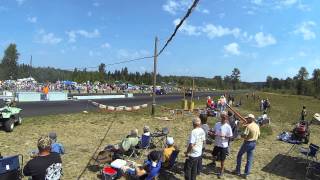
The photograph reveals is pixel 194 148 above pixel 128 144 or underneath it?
above

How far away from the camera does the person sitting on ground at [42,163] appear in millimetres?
5668

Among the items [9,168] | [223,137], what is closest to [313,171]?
[223,137]

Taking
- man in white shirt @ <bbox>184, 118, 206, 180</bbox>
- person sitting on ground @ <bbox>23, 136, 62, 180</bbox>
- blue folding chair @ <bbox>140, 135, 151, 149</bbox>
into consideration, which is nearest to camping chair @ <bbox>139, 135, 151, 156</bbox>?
blue folding chair @ <bbox>140, 135, 151, 149</bbox>

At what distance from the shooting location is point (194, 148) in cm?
915

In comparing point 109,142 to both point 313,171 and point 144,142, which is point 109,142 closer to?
point 144,142

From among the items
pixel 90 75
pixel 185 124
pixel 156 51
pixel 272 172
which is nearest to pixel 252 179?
pixel 272 172

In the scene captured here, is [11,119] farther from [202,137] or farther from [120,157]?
[202,137]

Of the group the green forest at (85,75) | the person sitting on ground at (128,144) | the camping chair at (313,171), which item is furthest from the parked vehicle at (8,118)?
the green forest at (85,75)

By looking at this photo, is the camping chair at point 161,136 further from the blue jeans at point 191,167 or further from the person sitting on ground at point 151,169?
the person sitting on ground at point 151,169

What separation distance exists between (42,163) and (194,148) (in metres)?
4.35

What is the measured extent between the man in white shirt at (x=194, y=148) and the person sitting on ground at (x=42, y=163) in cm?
402

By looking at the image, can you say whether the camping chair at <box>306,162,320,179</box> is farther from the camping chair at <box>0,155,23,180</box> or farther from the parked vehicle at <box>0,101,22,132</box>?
the parked vehicle at <box>0,101,22,132</box>

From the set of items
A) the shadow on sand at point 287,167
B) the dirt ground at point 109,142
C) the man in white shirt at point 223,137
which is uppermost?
the man in white shirt at point 223,137

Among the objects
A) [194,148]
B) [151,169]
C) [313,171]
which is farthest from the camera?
[313,171]
